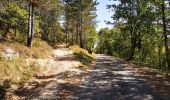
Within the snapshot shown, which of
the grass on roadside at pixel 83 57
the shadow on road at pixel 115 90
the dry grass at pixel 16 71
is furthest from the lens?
the grass on roadside at pixel 83 57

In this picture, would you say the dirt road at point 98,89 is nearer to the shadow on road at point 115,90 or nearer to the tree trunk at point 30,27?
the shadow on road at point 115,90

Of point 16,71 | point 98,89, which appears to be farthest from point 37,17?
point 98,89

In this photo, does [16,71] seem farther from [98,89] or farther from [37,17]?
[37,17]

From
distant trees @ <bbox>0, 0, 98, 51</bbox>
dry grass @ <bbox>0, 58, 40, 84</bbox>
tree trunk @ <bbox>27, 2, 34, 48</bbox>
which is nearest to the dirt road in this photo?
dry grass @ <bbox>0, 58, 40, 84</bbox>

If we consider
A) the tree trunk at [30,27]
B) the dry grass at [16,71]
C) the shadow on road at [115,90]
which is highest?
the tree trunk at [30,27]

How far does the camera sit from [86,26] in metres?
70.4

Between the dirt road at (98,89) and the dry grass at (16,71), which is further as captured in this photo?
the dry grass at (16,71)

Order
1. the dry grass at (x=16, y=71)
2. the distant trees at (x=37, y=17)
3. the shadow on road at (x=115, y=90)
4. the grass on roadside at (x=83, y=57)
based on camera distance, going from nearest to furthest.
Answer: the shadow on road at (x=115, y=90)
the dry grass at (x=16, y=71)
the distant trees at (x=37, y=17)
the grass on roadside at (x=83, y=57)

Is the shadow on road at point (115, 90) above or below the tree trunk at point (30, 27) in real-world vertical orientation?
below

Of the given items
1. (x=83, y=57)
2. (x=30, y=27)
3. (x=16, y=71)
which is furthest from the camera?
(x=83, y=57)

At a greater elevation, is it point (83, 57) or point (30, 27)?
point (30, 27)

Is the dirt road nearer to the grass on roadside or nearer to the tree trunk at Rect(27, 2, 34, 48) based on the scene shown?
the tree trunk at Rect(27, 2, 34, 48)

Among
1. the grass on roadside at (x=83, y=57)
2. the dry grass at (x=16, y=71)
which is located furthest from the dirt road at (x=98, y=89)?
the grass on roadside at (x=83, y=57)

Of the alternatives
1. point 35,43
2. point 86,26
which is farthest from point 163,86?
point 86,26
